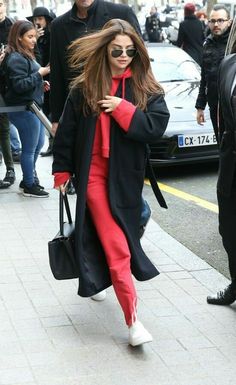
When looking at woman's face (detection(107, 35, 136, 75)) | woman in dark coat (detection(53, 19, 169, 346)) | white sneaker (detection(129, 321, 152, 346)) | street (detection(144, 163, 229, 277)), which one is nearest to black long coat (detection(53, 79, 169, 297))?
woman in dark coat (detection(53, 19, 169, 346))

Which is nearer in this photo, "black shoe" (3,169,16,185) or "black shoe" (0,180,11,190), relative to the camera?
"black shoe" (0,180,11,190)

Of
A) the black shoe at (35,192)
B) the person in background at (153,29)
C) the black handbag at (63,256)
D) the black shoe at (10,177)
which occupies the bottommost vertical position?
the person in background at (153,29)

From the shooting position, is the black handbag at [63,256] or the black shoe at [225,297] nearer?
the black handbag at [63,256]

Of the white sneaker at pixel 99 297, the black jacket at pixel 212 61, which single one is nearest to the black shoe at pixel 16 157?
the black jacket at pixel 212 61

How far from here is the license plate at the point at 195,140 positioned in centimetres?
902

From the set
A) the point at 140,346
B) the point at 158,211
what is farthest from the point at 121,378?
the point at 158,211

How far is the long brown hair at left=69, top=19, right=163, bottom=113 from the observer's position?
171 inches

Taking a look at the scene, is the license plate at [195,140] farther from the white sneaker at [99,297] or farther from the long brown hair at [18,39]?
the white sneaker at [99,297]

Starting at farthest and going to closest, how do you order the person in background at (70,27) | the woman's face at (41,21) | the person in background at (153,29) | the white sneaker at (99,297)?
the person in background at (153,29) → the woman's face at (41,21) → the person in background at (70,27) → the white sneaker at (99,297)

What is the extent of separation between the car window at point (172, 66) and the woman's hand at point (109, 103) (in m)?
6.47

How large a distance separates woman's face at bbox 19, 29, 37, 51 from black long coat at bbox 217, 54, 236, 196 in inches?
140

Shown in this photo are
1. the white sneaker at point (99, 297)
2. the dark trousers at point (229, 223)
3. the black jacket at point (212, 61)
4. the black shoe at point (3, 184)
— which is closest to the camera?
the dark trousers at point (229, 223)

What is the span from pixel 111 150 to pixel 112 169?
11cm

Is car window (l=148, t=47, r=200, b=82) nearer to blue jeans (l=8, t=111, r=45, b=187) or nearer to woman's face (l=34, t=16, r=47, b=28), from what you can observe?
woman's face (l=34, t=16, r=47, b=28)
